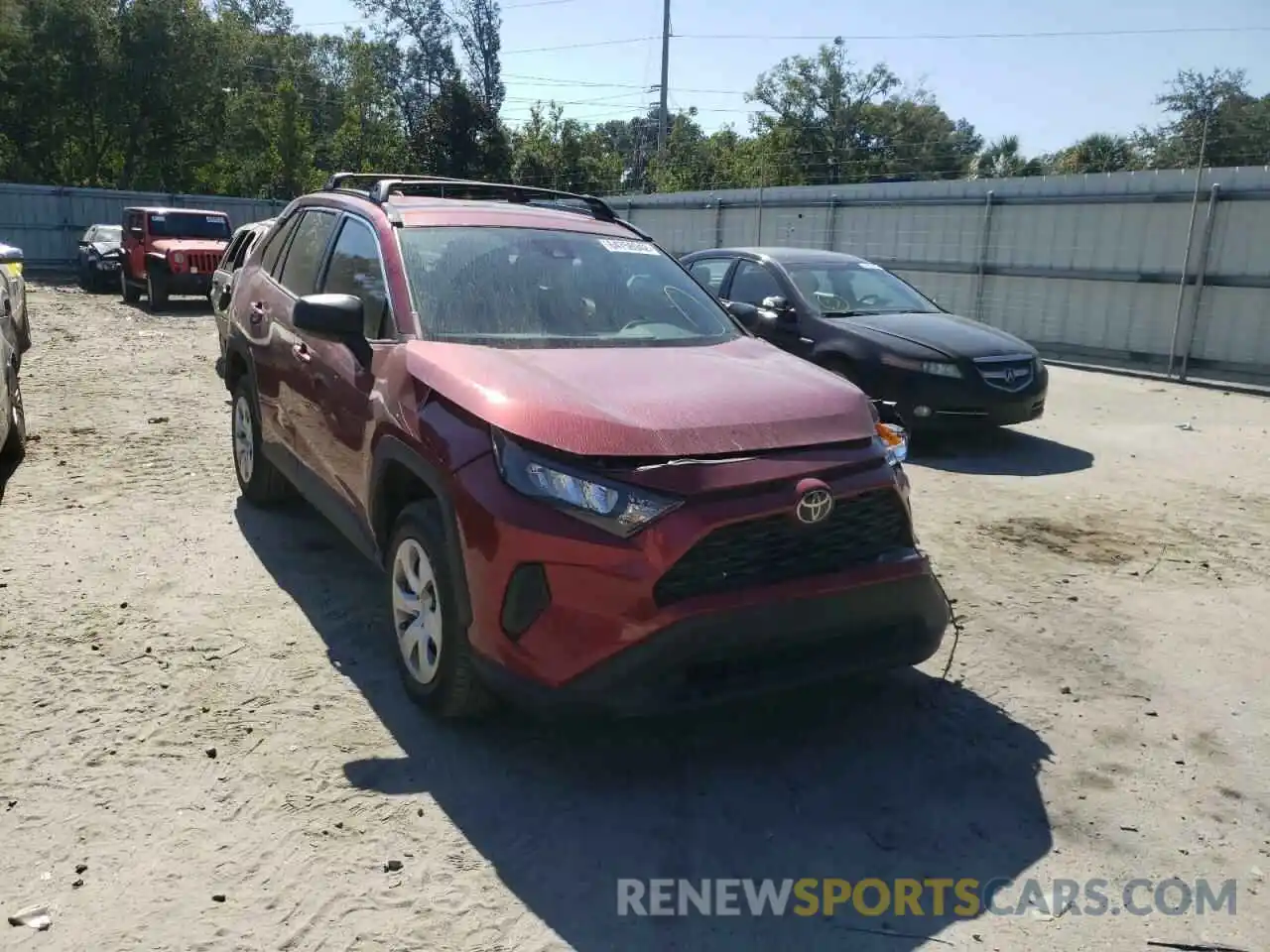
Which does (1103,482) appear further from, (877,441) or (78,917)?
(78,917)

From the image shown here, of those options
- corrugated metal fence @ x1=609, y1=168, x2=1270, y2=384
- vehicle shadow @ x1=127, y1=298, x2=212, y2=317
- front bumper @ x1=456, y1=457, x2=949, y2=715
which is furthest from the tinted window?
vehicle shadow @ x1=127, y1=298, x2=212, y2=317

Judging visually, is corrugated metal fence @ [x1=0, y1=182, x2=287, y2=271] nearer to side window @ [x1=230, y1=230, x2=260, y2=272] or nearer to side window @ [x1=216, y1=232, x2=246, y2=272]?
side window @ [x1=216, y1=232, x2=246, y2=272]

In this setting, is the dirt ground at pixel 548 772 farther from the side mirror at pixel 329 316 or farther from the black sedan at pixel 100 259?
the black sedan at pixel 100 259

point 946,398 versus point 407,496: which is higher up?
point 407,496

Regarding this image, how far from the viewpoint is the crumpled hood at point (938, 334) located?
27.3 ft

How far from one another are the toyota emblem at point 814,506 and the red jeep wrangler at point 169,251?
1738 centimetres

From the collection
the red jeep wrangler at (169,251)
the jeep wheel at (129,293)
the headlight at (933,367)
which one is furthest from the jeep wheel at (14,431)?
the jeep wheel at (129,293)

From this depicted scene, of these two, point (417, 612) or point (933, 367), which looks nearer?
point (417, 612)

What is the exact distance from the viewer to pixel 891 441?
411 cm

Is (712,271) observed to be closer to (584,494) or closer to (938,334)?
(938,334)

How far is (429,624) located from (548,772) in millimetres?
661

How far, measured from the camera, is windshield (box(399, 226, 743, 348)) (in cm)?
408

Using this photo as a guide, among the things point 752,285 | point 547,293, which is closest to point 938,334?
point 752,285

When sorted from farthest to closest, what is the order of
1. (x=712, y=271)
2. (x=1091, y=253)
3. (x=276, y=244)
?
1. (x=1091, y=253)
2. (x=712, y=271)
3. (x=276, y=244)
